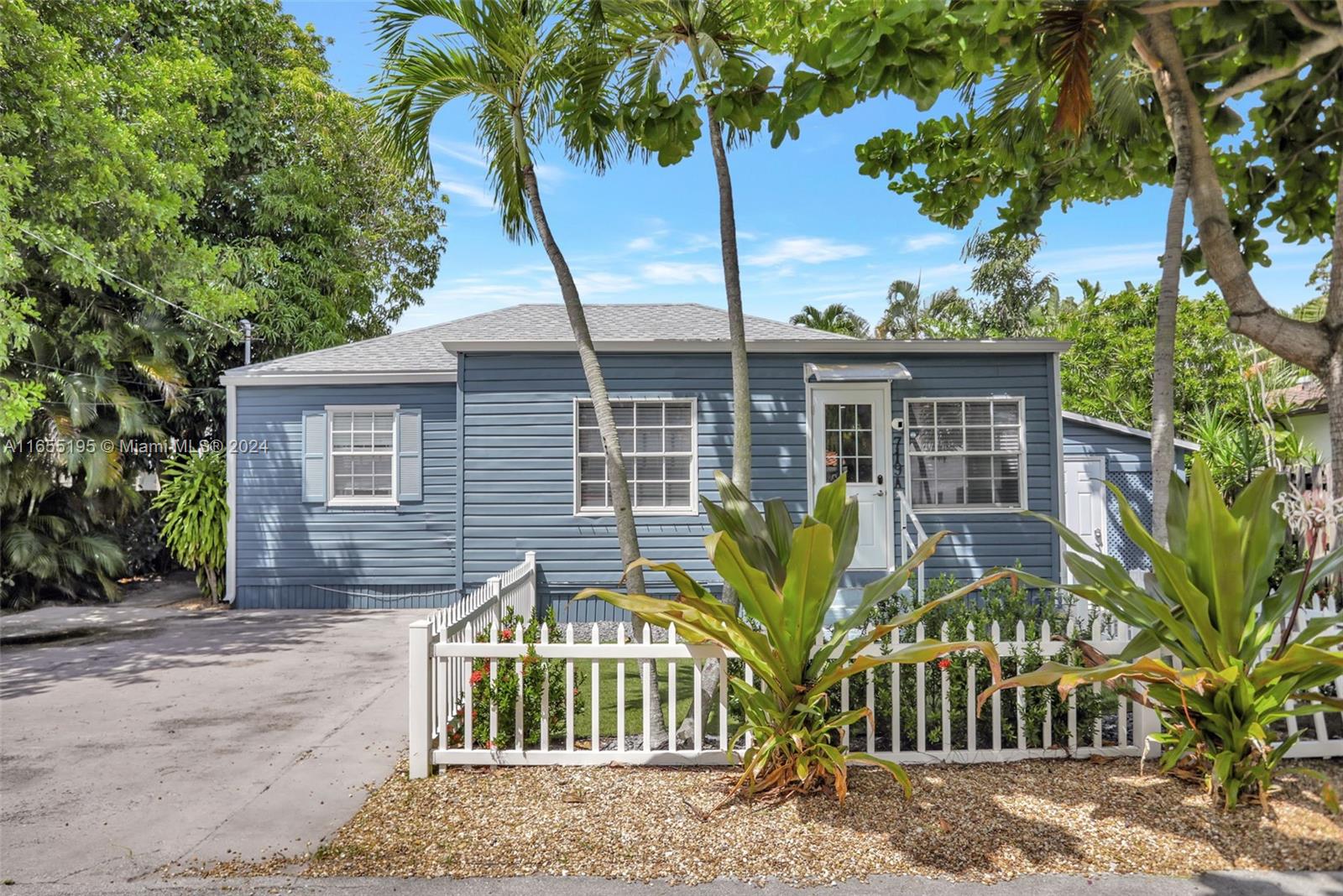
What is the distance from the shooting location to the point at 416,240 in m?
22.6

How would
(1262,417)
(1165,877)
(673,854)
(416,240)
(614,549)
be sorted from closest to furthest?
(1165,877), (673,854), (614,549), (1262,417), (416,240)

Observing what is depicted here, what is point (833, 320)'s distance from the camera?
24.5 m

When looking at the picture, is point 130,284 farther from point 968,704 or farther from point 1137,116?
point 1137,116

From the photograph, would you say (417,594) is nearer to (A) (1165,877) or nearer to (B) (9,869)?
(B) (9,869)

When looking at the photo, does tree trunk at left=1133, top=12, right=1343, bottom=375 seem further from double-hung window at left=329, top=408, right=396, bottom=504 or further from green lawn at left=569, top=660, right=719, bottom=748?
double-hung window at left=329, top=408, right=396, bottom=504

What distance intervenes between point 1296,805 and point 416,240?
23.0 meters

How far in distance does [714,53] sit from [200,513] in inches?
377

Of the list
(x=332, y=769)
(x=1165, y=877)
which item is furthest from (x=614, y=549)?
(x=1165, y=877)

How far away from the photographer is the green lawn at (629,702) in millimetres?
5121

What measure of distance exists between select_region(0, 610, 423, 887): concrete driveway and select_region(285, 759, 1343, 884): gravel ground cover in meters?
0.51

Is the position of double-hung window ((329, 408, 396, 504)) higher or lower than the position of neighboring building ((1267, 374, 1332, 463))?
lower

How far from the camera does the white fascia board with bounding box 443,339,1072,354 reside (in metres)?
9.41

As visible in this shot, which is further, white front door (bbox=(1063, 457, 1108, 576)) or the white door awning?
white front door (bbox=(1063, 457, 1108, 576))

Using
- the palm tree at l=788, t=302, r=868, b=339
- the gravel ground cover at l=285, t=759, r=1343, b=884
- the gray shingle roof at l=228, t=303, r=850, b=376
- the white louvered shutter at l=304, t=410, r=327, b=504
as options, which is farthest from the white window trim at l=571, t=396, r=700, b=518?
the palm tree at l=788, t=302, r=868, b=339
